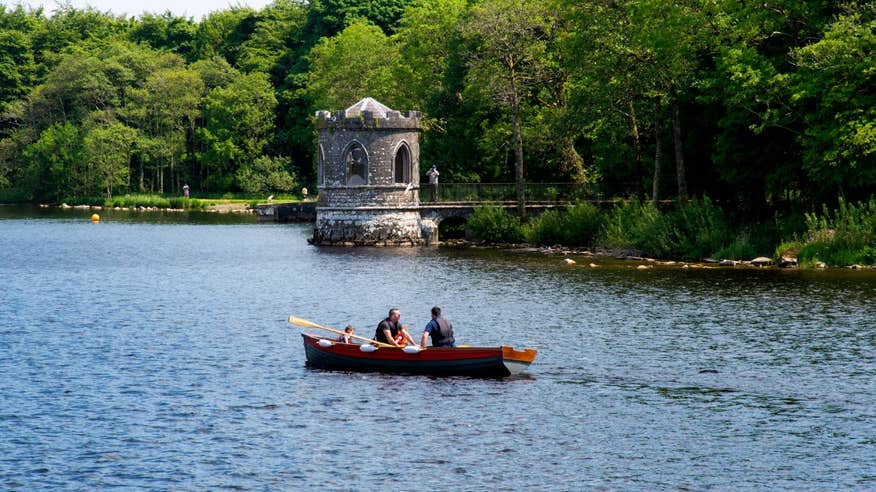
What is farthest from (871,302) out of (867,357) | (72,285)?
(72,285)

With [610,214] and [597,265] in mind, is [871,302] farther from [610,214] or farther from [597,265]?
[610,214]

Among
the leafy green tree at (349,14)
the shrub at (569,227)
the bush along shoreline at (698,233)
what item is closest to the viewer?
the bush along shoreline at (698,233)

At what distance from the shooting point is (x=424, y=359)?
93.3 feet

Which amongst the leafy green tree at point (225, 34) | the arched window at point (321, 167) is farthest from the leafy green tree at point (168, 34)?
the arched window at point (321, 167)

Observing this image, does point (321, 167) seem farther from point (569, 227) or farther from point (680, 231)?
point (680, 231)

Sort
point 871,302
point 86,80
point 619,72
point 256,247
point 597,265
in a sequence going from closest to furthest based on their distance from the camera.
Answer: point 871,302
point 597,265
point 619,72
point 256,247
point 86,80

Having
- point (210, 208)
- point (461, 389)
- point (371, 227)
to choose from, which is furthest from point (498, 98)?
point (210, 208)

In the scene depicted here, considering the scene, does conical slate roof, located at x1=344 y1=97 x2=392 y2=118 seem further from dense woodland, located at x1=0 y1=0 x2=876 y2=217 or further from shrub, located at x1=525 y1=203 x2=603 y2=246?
shrub, located at x1=525 y1=203 x2=603 y2=246

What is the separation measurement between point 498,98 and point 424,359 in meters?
40.2

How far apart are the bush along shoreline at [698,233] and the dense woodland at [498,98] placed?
1.66 metres

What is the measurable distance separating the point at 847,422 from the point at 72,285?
34484 millimetres

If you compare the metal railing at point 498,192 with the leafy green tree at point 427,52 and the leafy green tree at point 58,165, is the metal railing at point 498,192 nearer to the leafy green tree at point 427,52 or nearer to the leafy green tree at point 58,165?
the leafy green tree at point 427,52

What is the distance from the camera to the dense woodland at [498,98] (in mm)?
48844

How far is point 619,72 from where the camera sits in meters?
56.6
